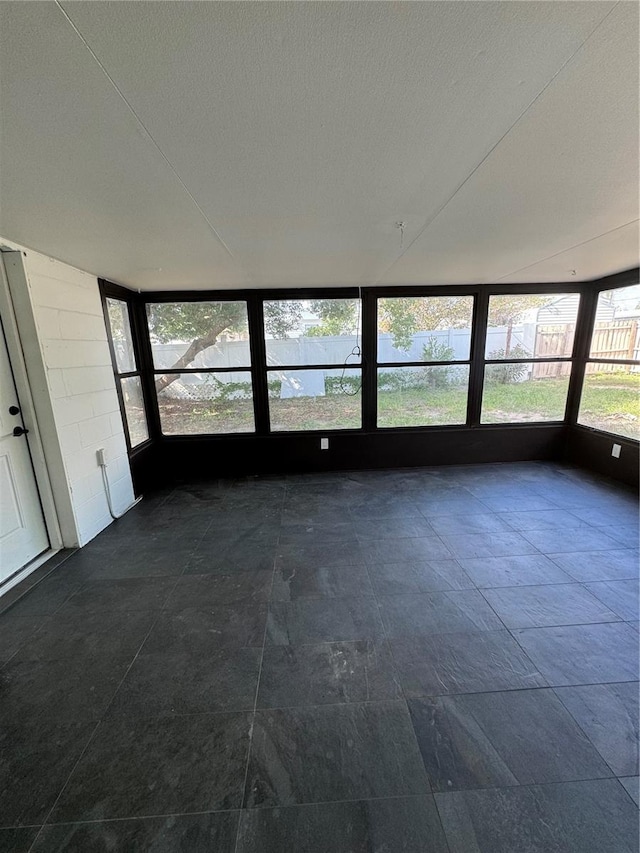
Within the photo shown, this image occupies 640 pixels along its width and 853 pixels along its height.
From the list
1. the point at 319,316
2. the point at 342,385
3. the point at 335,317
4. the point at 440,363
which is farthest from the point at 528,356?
the point at 319,316

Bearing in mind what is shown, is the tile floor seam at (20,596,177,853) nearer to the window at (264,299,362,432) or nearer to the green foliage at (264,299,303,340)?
the window at (264,299,362,432)

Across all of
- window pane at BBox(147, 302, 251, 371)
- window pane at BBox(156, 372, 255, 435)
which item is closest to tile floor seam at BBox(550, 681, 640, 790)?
window pane at BBox(156, 372, 255, 435)

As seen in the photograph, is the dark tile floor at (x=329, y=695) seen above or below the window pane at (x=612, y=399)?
below

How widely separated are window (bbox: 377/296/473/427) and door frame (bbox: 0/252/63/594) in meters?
3.38

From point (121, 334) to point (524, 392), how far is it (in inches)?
192

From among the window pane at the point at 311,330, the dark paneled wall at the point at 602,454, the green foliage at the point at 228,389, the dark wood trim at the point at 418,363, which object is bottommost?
the dark paneled wall at the point at 602,454

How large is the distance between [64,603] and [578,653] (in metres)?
2.89

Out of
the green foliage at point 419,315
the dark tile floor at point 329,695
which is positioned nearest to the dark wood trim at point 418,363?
the green foliage at point 419,315

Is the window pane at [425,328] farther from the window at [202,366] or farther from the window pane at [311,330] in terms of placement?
the window at [202,366]

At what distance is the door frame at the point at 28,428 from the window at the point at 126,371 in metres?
0.93

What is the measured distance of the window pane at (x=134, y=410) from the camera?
11.5ft

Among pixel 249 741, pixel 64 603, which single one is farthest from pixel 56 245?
pixel 249 741

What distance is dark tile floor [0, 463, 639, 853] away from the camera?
1053mm

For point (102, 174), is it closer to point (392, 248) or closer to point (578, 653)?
point (392, 248)
